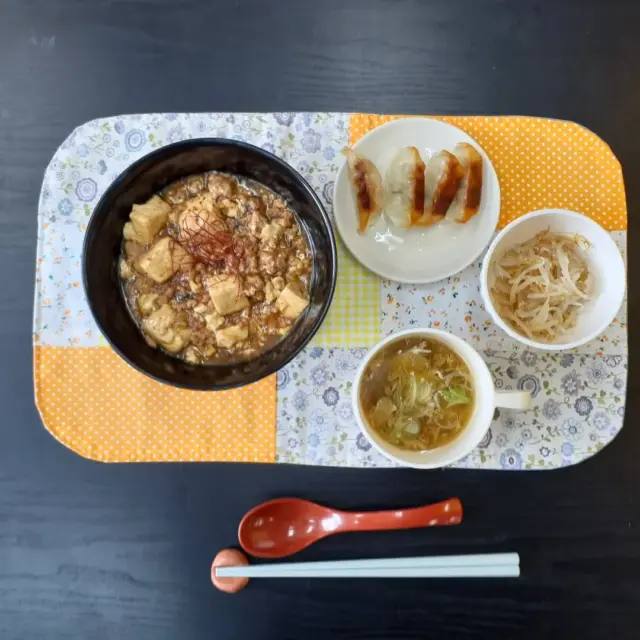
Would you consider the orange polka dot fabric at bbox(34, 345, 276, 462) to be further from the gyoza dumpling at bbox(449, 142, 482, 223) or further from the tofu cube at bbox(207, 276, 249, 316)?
the gyoza dumpling at bbox(449, 142, 482, 223)

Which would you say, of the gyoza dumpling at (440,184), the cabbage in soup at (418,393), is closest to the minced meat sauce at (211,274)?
the cabbage in soup at (418,393)

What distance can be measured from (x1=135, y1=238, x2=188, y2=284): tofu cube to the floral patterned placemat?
24 cm

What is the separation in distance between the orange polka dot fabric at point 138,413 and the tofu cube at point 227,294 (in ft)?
0.73

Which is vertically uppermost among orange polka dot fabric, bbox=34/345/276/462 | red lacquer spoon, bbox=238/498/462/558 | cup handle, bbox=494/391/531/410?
cup handle, bbox=494/391/531/410

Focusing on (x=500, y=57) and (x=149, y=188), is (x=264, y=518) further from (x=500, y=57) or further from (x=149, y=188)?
(x=500, y=57)

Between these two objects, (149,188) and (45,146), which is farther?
(45,146)

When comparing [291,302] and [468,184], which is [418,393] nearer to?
[291,302]

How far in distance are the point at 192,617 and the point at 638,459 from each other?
1308 mm

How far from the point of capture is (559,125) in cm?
165

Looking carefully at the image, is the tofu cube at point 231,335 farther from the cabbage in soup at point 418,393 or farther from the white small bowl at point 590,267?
the white small bowl at point 590,267

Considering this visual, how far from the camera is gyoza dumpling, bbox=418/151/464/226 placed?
5.01 feet

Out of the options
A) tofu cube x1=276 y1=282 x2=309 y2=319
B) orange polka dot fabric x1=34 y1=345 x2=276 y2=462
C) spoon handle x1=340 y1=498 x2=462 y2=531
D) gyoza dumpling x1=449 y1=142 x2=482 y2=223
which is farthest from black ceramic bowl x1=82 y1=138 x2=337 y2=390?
spoon handle x1=340 y1=498 x2=462 y2=531

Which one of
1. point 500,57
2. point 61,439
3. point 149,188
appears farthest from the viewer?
point 500,57

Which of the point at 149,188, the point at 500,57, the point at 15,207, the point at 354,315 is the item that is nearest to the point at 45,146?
the point at 15,207
